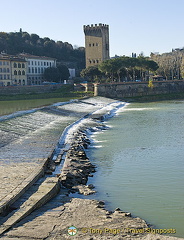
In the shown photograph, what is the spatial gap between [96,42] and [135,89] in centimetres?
2629

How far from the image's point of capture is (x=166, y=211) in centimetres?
1145

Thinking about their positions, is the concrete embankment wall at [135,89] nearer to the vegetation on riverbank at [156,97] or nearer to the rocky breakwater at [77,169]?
the vegetation on riverbank at [156,97]

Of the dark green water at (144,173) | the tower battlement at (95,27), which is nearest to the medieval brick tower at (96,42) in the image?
the tower battlement at (95,27)

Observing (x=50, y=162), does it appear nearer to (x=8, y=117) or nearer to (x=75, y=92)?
(x=8, y=117)

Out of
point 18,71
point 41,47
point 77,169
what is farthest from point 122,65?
point 77,169

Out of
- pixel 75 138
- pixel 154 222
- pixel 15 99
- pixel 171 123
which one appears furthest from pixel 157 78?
pixel 154 222

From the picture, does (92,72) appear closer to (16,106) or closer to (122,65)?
(122,65)

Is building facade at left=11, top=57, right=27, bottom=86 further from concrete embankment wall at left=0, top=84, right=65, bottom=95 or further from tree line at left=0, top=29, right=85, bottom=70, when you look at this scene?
tree line at left=0, top=29, right=85, bottom=70

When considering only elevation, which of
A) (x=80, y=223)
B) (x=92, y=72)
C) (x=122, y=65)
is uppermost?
(x=122, y=65)

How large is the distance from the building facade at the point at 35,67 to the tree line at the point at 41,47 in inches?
755

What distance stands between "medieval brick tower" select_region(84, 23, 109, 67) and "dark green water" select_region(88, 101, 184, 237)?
72.6m

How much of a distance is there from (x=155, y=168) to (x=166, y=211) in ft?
17.8

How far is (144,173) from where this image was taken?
1608 centimetres

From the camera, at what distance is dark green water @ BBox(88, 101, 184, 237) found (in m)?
11.6
